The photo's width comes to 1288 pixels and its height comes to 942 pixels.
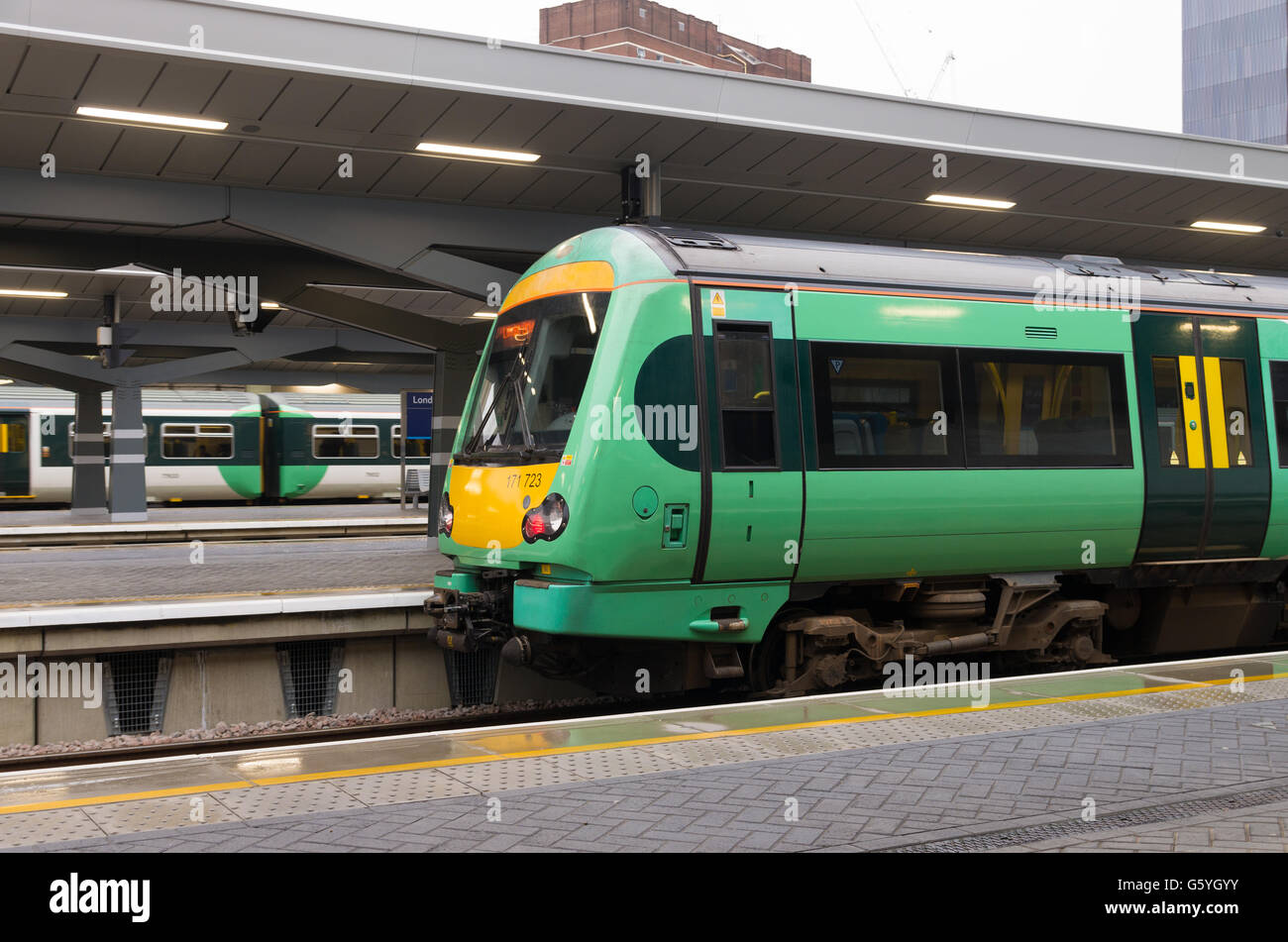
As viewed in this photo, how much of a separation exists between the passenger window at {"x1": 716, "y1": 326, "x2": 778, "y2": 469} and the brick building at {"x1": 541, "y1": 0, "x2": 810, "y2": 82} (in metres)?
89.1

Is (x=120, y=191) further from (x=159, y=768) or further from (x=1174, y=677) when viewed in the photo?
(x=1174, y=677)

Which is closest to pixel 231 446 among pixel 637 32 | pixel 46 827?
pixel 46 827

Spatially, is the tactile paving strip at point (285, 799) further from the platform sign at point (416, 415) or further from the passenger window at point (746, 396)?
the platform sign at point (416, 415)

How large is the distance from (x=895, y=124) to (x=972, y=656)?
6.18 m

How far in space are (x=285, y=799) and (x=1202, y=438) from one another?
27.9 ft

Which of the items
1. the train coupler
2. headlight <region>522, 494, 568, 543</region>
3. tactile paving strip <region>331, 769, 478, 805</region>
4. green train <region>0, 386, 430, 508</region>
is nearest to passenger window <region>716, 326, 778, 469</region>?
headlight <region>522, 494, 568, 543</region>

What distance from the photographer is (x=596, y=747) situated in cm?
650

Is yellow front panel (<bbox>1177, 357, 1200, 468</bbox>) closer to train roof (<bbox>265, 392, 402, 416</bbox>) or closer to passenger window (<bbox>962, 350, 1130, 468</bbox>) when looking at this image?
passenger window (<bbox>962, 350, 1130, 468</bbox>)

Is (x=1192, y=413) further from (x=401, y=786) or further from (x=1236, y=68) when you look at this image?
(x=1236, y=68)

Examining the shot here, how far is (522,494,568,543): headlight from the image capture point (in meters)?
8.19

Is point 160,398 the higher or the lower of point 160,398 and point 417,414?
the higher

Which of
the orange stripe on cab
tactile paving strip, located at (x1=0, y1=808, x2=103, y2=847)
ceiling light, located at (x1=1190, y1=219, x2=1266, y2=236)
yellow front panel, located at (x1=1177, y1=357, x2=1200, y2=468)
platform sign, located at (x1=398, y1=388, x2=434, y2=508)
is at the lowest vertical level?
tactile paving strip, located at (x1=0, y1=808, x2=103, y2=847)

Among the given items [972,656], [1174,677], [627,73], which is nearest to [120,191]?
[627,73]

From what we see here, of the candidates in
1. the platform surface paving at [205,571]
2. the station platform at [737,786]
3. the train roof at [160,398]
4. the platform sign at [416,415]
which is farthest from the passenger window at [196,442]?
the station platform at [737,786]
